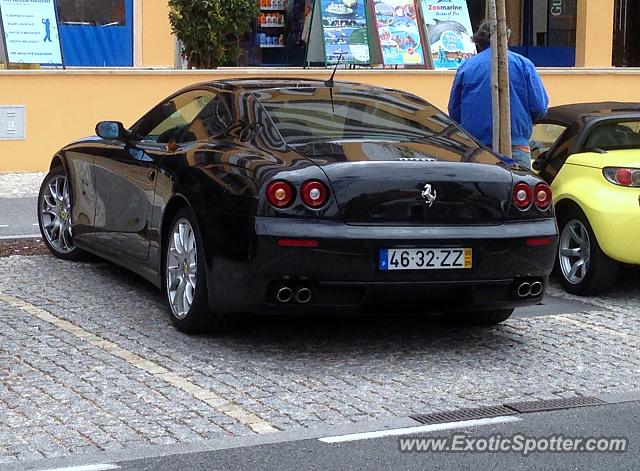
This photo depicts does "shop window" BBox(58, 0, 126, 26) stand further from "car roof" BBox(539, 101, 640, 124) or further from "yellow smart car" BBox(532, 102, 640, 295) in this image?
"yellow smart car" BBox(532, 102, 640, 295)

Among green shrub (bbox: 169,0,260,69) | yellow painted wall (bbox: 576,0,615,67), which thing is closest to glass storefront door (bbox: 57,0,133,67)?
green shrub (bbox: 169,0,260,69)

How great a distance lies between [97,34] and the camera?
1941cm

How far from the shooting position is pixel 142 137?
862 cm

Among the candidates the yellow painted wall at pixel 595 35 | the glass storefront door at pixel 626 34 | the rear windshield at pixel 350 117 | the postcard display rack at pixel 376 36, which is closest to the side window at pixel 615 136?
the rear windshield at pixel 350 117

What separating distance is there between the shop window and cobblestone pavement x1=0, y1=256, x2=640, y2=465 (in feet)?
36.2

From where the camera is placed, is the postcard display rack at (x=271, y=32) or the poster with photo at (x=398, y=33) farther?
the postcard display rack at (x=271, y=32)

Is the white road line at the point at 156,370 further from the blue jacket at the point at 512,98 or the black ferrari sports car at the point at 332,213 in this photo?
the blue jacket at the point at 512,98

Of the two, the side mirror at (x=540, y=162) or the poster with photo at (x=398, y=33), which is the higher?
the poster with photo at (x=398, y=33)

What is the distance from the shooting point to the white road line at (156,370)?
597 centimetres

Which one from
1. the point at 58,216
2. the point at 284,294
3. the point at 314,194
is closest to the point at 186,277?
the point at 284,294

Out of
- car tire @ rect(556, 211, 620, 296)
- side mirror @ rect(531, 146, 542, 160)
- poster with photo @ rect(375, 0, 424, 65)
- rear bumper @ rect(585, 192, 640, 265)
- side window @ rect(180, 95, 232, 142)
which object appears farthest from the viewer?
poster with photo @ rect(375, 0, 424, 65)

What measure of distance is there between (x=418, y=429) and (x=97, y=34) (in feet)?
47.6

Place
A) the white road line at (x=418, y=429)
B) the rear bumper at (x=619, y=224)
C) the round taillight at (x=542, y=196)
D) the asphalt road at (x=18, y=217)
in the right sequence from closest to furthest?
the white road line at (x=418, y=429) → the round taillight at (x=542, y=196) → the rear bumper at (x=619, y=224) → the asphalt road at (x=18, y=217)

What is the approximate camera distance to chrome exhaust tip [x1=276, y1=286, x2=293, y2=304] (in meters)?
6.84
